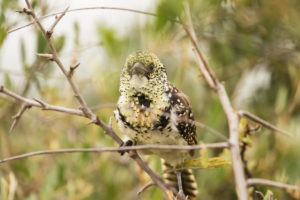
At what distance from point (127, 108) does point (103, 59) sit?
90 centimetres

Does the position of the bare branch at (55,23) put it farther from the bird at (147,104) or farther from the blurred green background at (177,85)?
the blurred green background at (177,85)

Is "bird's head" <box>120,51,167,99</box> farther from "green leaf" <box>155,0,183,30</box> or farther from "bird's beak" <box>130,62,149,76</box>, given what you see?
"green leaf" <box>155,0,183,30</box>

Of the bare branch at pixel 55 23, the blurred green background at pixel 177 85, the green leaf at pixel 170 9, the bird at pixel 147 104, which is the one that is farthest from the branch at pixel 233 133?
the blurred green background at pixel 177 85

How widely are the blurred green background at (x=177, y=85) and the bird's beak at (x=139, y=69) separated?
0.44 meters

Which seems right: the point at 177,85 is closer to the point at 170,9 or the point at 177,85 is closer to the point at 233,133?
the point at 170,9

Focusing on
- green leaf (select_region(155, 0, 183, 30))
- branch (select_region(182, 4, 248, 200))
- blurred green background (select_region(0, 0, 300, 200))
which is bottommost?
blurred green background (select_region(0, 0, 300, 200))

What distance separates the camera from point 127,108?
219cm

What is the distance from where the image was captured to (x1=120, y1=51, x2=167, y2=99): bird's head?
2107 mm

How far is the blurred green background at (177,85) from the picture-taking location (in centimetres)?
256

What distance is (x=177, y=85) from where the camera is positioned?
268 cm

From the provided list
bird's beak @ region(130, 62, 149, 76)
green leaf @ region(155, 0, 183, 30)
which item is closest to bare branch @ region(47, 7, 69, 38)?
green leaf @ region(155, 0, 183, 30)

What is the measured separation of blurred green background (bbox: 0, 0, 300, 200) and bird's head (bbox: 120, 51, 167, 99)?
1.12 feet

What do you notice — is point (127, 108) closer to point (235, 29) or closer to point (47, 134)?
point (47, 134)

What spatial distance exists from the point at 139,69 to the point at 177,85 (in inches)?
24.3
